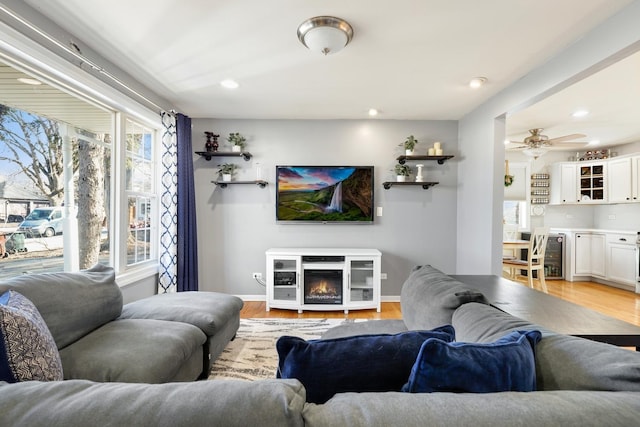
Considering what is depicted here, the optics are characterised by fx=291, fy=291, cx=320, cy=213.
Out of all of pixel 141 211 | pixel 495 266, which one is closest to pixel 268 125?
pixel 141 211

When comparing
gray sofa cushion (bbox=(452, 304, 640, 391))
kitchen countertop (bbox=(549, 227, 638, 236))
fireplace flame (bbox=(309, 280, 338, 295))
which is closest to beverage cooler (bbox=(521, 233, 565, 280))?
kitchen countertop (bbox=(549, 227, 638, 236))

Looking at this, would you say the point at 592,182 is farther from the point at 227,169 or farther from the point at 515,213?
the point at 227,169

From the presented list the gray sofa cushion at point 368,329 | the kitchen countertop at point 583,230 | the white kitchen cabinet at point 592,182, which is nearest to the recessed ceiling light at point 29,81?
the gray sofa cushion at point 368,329

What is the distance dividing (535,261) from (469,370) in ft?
16.1

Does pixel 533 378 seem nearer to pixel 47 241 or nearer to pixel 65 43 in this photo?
pixel 47 241

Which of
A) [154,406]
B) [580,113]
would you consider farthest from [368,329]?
[580,113]

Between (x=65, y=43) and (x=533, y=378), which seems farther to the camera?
(x=65, y=43)

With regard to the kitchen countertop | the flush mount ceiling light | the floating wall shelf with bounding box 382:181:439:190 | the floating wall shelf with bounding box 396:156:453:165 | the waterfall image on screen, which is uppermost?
the flush mount ceiling light

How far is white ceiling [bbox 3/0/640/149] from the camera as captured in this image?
1804 millimetres

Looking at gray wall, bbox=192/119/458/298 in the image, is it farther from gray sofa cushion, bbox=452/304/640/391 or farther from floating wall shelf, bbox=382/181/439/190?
gray sofa cushion, bbox=452/304/640/391

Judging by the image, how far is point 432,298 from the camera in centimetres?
150

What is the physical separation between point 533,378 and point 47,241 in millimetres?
2954

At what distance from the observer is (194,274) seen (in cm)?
349

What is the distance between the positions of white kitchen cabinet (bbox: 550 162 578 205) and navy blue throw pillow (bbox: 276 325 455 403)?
6.33 m
